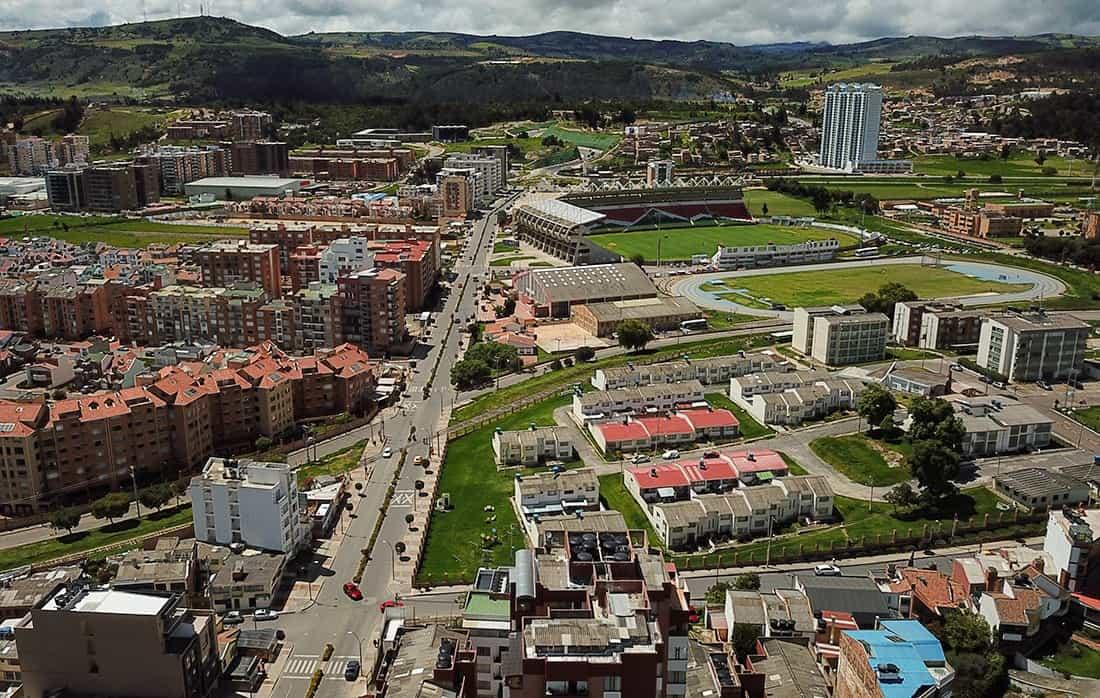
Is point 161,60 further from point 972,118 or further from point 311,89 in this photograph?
point 972,118

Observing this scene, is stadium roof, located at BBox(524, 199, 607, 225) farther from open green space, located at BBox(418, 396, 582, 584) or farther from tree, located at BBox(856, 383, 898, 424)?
tree, located at BBox(856, 383, 898, 424)

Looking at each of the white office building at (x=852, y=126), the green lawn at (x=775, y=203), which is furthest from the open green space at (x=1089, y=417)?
the white office building at (x=852, y=126)

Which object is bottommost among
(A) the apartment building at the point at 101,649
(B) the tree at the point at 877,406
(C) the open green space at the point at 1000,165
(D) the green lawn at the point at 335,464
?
(D) the green lawn at the point at 335,464

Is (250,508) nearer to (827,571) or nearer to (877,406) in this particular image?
(827,571)

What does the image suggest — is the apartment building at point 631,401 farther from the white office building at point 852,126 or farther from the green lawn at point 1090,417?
the white office building at point 852,126

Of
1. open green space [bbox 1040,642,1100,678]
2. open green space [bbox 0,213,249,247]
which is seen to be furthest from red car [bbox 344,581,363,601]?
open green space [bbox 0,213,249,247]

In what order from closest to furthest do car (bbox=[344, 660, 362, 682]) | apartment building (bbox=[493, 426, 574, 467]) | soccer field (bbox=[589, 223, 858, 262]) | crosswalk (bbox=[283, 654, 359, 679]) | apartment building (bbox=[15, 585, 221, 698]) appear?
1. apartment building (bbox=[15, 585, 221, 698])
2. car (bbox=[344, 660, 362, 682])
3. crosswalk (bbox=[283, 654, 359, 679])
4. apartment building (bbox=[493, 426, 574, 467])
5. soccer field (bbox=[589, 223, 858, 262])

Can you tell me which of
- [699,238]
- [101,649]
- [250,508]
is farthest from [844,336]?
[101,649]
